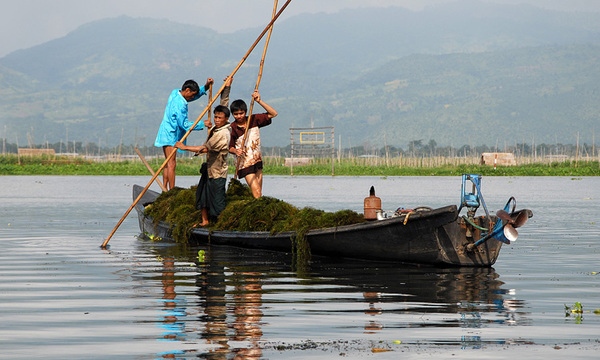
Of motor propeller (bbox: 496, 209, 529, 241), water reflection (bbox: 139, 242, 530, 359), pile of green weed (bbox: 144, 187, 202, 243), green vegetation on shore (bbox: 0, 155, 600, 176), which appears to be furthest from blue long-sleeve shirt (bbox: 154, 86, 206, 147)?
green vegetation on shore (bbox: 0, 155, 600, 176)

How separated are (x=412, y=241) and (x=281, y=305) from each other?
2782 mm

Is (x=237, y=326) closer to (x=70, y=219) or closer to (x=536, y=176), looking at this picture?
(x=70, y=219)

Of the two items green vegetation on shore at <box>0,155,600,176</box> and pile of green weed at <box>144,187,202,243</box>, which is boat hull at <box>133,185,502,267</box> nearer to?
pile of green weed at <box>144,187,202,243</box>

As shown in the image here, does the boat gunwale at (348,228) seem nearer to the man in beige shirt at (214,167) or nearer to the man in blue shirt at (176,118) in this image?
the man in beige shirt at (214,167)

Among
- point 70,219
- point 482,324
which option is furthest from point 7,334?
point 70,219

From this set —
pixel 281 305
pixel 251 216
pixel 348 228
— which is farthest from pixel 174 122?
pixel 281 305

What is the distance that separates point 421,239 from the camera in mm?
9344

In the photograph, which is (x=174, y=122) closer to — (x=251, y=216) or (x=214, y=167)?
(x=214, y=167)

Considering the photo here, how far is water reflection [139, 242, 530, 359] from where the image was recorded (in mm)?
5867

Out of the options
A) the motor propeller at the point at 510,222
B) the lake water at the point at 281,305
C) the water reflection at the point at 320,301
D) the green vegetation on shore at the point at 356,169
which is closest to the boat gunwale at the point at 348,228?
the lake water at the point at 281,305

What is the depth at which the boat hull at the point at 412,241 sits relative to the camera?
9.16 m

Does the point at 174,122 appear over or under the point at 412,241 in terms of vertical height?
over

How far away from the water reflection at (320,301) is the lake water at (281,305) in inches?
0.5

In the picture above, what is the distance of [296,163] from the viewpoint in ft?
214
